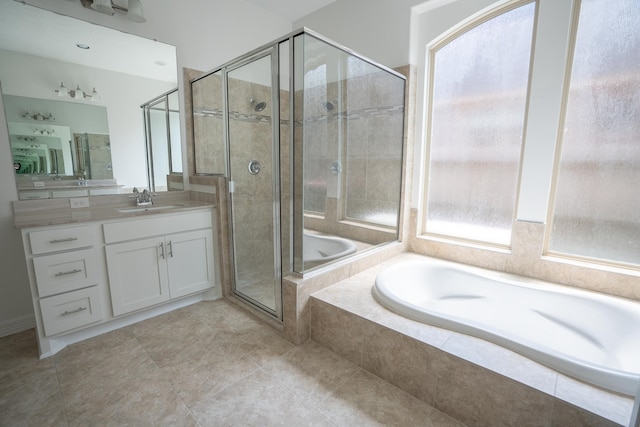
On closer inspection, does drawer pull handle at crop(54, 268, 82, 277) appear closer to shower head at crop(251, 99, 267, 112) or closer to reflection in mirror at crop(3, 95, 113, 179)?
reflection in mirror at crop(3, 95, 113, 179)

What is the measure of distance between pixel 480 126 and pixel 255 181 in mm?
1903

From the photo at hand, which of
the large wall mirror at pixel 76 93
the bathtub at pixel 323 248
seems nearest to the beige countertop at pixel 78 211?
the large wall mirror at pixel 76 93

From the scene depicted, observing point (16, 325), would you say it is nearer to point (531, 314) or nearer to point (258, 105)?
point (258, 105)

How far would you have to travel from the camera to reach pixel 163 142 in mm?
2570

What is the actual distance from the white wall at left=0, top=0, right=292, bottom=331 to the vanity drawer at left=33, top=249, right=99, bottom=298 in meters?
0.61

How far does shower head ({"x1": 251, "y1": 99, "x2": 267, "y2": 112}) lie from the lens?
2170mm

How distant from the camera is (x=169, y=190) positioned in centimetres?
267

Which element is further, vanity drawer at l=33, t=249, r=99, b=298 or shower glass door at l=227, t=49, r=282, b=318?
shower glass door at l=227, t=49, r=282, b=318

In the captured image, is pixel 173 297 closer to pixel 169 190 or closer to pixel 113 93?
pixel 169 190

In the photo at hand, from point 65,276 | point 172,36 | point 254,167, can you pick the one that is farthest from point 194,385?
point 172,36

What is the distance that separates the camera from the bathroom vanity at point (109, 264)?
1.73m

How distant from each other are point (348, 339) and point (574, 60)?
235cm

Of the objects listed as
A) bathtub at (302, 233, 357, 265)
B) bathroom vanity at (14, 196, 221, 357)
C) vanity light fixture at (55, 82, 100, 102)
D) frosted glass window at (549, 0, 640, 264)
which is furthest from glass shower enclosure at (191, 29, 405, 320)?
frosted glass window at (549, 0, 640, 264)

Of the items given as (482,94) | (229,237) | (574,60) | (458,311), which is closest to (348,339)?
(458,311)
